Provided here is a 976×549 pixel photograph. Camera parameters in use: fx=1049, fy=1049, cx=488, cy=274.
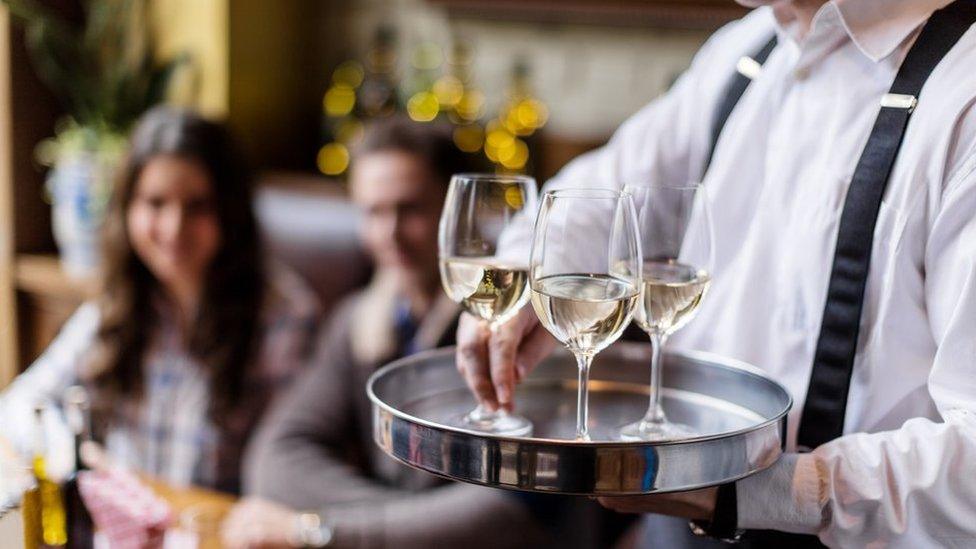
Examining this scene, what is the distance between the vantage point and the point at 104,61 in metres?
3.03

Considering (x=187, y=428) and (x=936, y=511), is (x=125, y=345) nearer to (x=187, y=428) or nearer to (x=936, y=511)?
(x=187, y=428)

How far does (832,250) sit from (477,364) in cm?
36

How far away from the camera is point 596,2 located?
8.10 feet

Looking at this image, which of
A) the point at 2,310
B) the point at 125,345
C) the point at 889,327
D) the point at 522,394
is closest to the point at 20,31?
the point at 2,310

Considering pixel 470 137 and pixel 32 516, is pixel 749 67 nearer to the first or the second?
pixel 32 516

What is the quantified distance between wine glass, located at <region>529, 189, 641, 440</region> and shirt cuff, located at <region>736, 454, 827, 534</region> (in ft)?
0.61

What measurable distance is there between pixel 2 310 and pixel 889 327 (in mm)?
2785

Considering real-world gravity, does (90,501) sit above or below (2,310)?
above

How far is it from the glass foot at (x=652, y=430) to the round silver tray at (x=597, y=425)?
17 millimetres

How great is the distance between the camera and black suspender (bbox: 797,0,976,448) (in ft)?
3.11

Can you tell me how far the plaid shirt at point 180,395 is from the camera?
2.12 meters

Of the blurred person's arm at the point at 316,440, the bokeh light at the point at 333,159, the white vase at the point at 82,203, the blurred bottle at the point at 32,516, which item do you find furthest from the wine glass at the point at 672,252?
the white vase at the point at 82,203

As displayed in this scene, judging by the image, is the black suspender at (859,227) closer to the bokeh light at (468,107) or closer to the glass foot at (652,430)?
the glass foot at (652,430)

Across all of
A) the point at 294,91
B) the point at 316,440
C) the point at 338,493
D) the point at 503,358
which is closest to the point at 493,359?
the point at 503,358
